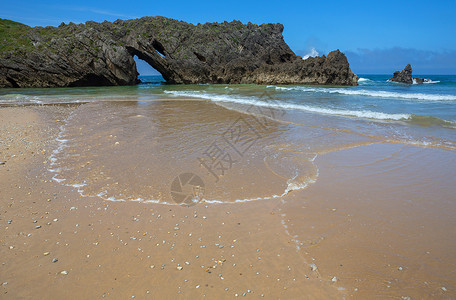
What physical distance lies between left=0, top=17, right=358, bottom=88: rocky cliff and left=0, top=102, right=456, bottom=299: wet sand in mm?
38368

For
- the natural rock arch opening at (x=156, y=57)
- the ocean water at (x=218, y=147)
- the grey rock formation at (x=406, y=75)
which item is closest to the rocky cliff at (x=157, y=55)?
the natural rock arch opening at (x=156, y=57)

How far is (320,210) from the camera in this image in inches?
167

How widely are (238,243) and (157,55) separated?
45.0 meters

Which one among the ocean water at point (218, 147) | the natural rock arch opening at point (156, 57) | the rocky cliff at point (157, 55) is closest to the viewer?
the ocean water at point (218, 147)

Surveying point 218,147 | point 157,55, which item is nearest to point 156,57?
point 157,55

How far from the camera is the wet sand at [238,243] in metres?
2.75

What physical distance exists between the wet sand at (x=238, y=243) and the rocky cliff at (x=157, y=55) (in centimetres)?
3837

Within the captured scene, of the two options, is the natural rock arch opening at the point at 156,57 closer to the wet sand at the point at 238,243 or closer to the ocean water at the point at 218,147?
the ocean water at the point at 218,147

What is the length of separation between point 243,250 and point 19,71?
42.9 m

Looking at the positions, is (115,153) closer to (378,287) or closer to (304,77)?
(378,287)

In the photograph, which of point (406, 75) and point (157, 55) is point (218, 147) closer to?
point (157, 55)

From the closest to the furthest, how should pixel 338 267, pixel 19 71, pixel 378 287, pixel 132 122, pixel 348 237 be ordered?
pixel 378 287
pixel 338 267
pixel 348 237
pixel 132 122
pixel 19 71

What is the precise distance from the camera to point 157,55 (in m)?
43.7

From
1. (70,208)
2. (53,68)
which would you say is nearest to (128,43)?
(53,68)
